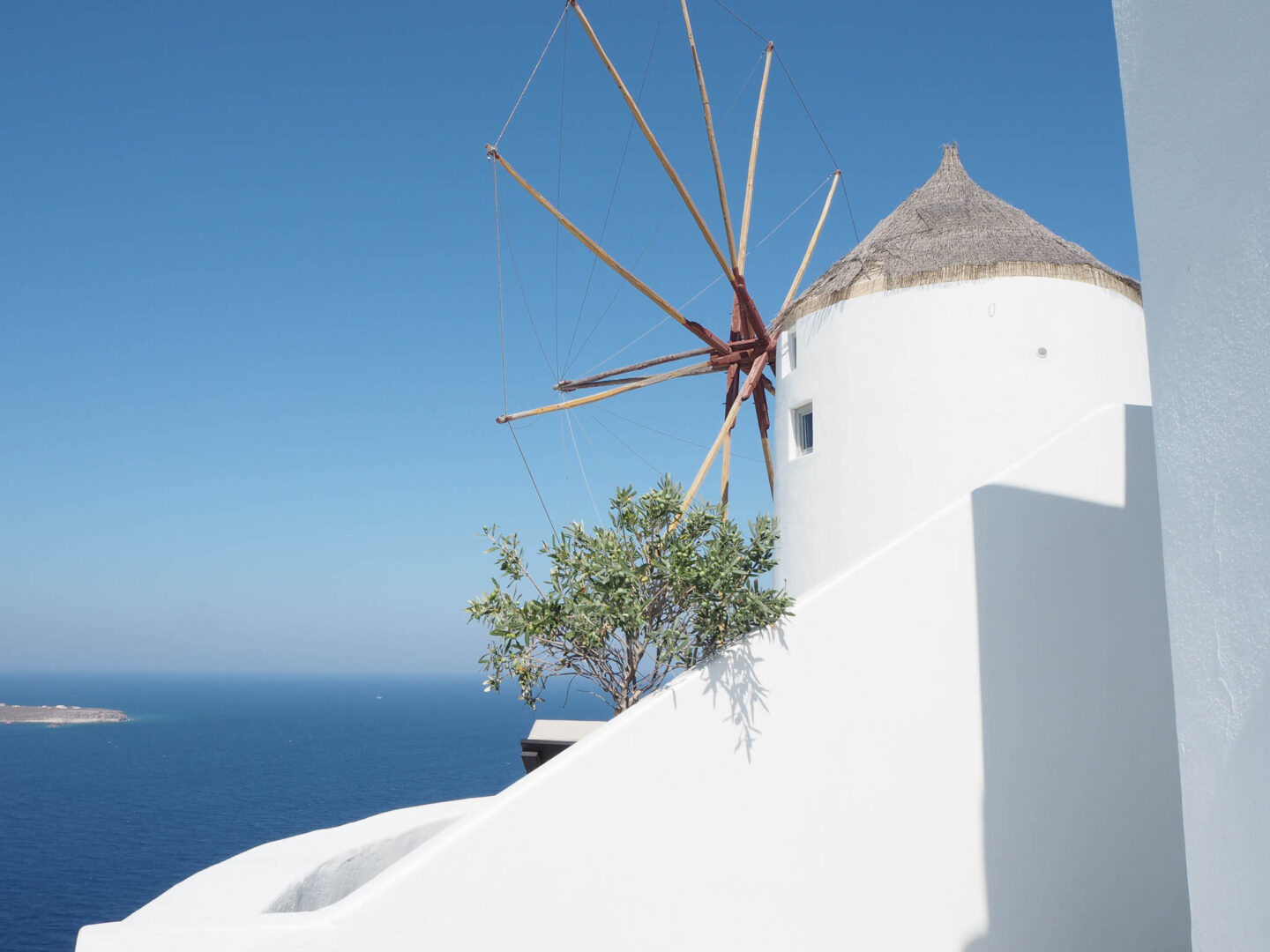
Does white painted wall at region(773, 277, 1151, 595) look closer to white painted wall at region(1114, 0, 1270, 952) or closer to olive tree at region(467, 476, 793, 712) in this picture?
olive tree at region(467, 476, 793, 712)

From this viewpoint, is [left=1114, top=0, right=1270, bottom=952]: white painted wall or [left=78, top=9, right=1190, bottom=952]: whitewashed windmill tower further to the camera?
[left=78, top=9, right=1190, bottom=952]: whitewashed windmill tower

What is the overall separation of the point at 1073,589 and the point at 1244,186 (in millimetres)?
3443

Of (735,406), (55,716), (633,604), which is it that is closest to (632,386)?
(735,406)

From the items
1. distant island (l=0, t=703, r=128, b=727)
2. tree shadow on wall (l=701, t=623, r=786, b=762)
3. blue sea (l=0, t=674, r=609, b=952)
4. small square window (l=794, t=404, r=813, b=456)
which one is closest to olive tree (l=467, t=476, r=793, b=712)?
tree shadow on wall (l=701, t=623, r=786, b=762)

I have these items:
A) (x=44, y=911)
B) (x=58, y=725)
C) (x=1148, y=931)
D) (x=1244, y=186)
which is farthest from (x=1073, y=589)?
(x=58, y=725)

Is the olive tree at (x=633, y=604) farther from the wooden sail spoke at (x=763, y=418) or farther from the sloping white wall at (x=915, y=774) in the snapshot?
the wooden sail spoke at (x=763, y=418)

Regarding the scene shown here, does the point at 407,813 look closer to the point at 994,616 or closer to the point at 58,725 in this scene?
the point at 994,616

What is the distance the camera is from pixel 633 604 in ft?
20.4

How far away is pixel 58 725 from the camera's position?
110 metres

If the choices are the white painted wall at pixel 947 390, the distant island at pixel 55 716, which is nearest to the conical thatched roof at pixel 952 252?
the white painted wall at pixel 947 390

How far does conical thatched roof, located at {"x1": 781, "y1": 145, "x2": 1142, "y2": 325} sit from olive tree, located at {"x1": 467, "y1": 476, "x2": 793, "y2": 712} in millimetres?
5383

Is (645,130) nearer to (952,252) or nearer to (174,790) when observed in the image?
(952,252)

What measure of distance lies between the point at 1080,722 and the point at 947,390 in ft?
15.2

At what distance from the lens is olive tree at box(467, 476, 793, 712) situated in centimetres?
600
